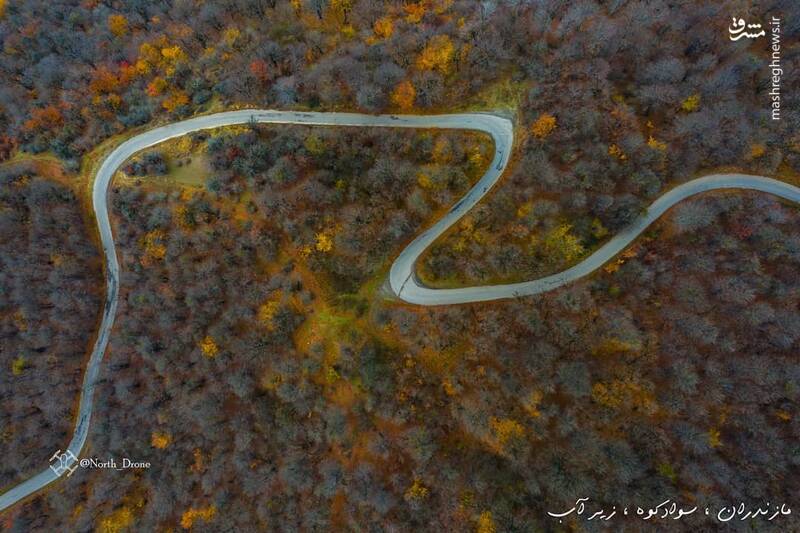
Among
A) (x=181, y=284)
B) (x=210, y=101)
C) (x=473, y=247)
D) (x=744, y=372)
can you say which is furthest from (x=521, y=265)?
(x=210, y=101)

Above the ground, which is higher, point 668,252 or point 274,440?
point 668,252

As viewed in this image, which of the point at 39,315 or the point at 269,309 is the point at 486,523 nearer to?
the point at 269,309

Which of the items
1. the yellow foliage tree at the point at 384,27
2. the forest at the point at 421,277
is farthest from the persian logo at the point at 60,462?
the yellow foliage tree at the point at 384,27

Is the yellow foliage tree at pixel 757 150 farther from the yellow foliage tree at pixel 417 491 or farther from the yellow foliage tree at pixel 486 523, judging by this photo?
the yellow foliage tree at pixel 417 491

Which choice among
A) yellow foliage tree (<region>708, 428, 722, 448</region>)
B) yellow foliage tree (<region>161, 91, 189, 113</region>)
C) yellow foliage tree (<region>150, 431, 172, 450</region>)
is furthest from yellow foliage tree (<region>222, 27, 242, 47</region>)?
yellow foliage tree (<region>708, 428, 722, 448</region>)

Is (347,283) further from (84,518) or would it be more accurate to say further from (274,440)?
(84,518)

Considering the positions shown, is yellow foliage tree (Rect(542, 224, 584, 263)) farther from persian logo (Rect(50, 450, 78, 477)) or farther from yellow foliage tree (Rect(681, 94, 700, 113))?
persian logo (Rect(50, 450, 78, 477))
